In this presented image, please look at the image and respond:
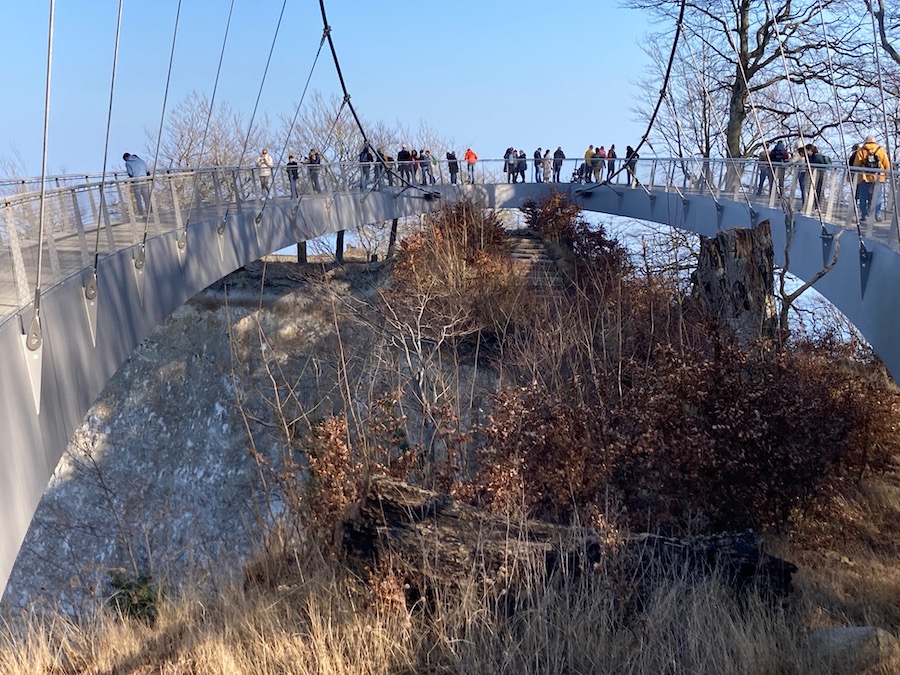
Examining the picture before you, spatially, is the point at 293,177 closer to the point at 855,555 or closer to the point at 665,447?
the point at 665,447

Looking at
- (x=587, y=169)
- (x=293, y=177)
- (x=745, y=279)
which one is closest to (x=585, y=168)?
(x=587, y=169)

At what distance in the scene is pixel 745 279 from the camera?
14.2 meters

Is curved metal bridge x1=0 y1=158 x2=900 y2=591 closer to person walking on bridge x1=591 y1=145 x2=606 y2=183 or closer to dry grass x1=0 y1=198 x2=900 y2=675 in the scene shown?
dry grass x1=0 y1=198 x2=900 y2=675

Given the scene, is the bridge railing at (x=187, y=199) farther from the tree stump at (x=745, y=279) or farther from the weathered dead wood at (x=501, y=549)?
the weathered dead wood at (x=501, y=549)

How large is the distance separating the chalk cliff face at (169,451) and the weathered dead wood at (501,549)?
15.6 m

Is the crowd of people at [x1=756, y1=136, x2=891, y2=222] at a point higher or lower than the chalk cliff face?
higher

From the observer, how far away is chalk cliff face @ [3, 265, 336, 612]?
2384 cm

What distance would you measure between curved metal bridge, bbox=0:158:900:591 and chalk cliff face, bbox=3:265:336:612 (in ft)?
21.7

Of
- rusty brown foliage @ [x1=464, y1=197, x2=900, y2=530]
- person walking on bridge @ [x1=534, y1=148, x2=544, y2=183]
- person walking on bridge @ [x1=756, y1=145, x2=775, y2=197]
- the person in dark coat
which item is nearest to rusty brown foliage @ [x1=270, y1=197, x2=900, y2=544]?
rusty brown foliage @ [x1=464, y1=197, x2=900, y2=530]

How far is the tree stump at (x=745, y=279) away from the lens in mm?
14188

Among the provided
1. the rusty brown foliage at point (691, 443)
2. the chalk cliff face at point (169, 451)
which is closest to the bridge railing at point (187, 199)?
the rusty brown foliage at point (691, 443)

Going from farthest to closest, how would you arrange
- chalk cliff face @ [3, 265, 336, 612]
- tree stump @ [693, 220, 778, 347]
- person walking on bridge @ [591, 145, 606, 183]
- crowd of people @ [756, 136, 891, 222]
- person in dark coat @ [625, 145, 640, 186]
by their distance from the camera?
person walking on bridge @ [591, 145, 606, 183] → person in dark coat @ [625, 145, 640, 186] → chalk cliff face @ [3, 265, 336, 612] → tree stump @ [693, 220, 778, 347] → crowd of people @ [756, 136, 891, 222]

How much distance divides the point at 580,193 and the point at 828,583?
25.7 m

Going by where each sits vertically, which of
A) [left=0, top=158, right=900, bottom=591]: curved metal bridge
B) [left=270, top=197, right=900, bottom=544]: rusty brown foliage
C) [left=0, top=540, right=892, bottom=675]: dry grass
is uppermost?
[left=0, top=158, right=900, bottom=591]: curved metal bridge
